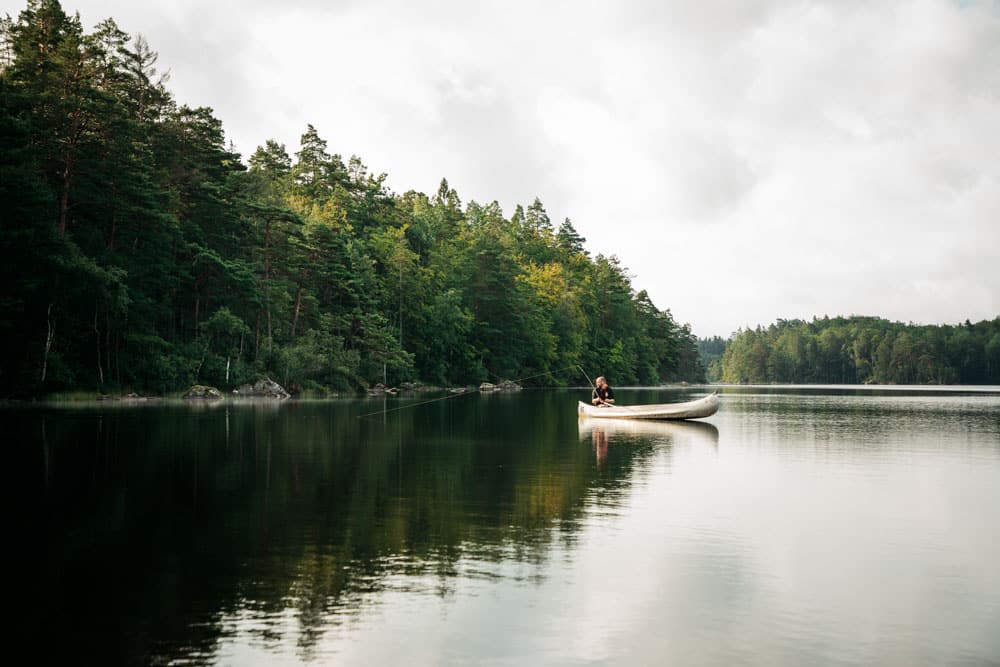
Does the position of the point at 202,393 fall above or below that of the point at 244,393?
above

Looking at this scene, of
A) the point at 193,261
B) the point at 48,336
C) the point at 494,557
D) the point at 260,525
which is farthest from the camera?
the point at 193,261

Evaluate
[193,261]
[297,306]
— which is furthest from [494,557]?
[297,306]

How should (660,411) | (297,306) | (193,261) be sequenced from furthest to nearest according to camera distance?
(297,306) → (193,261) → (660,411)

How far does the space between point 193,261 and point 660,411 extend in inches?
1554

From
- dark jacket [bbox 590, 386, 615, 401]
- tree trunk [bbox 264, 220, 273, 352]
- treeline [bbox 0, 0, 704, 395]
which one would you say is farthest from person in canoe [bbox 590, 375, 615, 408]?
tree trunk [bbox 264, 220, 273, 352]

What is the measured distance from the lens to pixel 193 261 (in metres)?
61.6

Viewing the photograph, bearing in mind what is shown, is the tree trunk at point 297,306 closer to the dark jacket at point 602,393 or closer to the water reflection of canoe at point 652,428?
the dark jacket at point 602,393

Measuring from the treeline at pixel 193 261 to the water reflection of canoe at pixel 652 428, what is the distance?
1168 inches

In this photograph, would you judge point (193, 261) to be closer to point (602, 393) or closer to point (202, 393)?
point (202, 393)

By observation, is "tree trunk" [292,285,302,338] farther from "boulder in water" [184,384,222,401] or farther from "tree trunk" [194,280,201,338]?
"boulder in water" [184,384,222,401]

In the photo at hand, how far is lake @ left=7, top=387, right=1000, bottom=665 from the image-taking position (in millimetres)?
7734

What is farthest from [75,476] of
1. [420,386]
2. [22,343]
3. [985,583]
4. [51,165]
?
[420,386]

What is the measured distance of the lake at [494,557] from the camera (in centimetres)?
773

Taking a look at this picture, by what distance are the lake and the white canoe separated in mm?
16542
